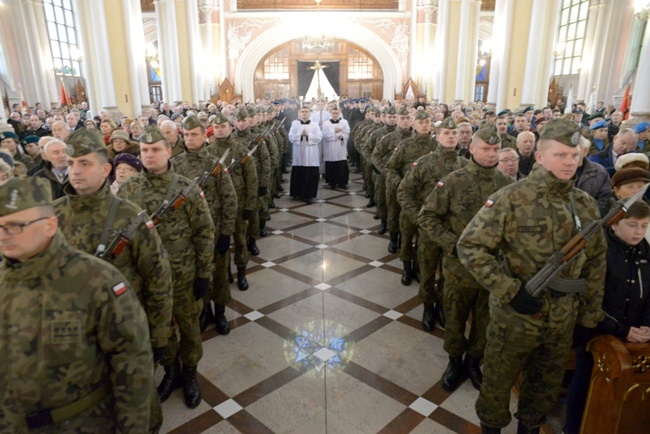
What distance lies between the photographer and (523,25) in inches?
422

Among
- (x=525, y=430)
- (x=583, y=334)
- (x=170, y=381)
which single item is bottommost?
(x=170, y=381)

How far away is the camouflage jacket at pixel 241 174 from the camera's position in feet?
16.5

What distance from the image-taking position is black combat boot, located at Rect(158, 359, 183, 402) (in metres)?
3.28

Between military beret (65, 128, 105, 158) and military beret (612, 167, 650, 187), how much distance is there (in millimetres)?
3343

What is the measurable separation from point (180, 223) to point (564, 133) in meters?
2.44

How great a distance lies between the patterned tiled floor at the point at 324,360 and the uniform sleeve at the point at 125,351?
57.5 inches

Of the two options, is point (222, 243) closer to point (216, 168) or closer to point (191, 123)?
point (216, 168)

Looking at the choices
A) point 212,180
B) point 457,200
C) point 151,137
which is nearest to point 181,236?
point 151,137

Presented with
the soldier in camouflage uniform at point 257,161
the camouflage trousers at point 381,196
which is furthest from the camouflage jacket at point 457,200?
the camouflage trousers at point 381,196

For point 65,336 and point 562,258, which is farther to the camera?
point 562,258

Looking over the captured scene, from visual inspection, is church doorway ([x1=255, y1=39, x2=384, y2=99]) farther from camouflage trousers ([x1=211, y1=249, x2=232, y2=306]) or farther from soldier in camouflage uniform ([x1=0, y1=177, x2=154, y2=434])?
soldier in camouflage uniform ([x1=0, y1=177, x2=154, y2=434])

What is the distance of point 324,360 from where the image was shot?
148 inches

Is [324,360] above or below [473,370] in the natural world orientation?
below

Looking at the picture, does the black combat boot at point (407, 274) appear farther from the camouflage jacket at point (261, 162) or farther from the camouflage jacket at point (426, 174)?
the camouflage jacket at point (261, 162)
